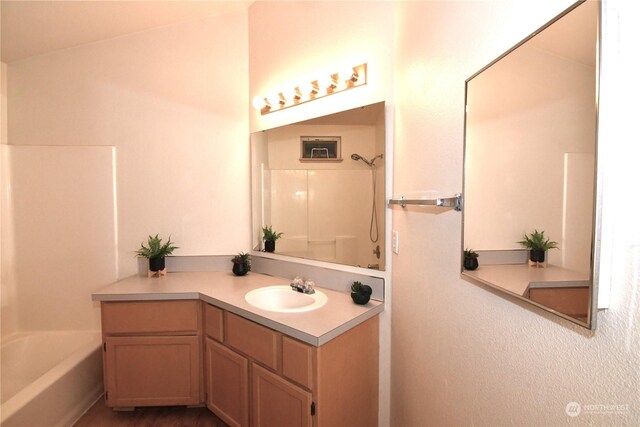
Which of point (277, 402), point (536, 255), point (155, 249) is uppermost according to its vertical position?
point (536, 255)

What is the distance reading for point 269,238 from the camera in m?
2.12

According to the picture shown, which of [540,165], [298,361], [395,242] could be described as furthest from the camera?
[395,242]

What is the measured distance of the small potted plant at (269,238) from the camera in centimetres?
209

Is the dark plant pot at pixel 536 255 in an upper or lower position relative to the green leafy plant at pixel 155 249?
upper

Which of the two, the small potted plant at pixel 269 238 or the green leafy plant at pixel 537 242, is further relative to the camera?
the small potted plant at pixel 269 238

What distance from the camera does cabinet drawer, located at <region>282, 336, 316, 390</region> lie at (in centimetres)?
122

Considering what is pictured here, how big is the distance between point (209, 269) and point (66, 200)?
1.24 metres

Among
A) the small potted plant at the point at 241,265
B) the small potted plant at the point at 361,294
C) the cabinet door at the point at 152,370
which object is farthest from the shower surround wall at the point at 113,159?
the small potted plant at the point at 361,294

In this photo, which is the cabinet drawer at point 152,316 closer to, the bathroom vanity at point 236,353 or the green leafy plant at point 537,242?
the bathroom vanity at point 236,353

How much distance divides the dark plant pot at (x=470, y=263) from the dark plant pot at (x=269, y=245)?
143 cm

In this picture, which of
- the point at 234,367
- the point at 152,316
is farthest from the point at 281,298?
the point at 152,316

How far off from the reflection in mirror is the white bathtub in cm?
141

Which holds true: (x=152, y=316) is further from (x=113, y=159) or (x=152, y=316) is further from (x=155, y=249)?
(x=113, y=159)

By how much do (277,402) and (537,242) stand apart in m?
1.30
